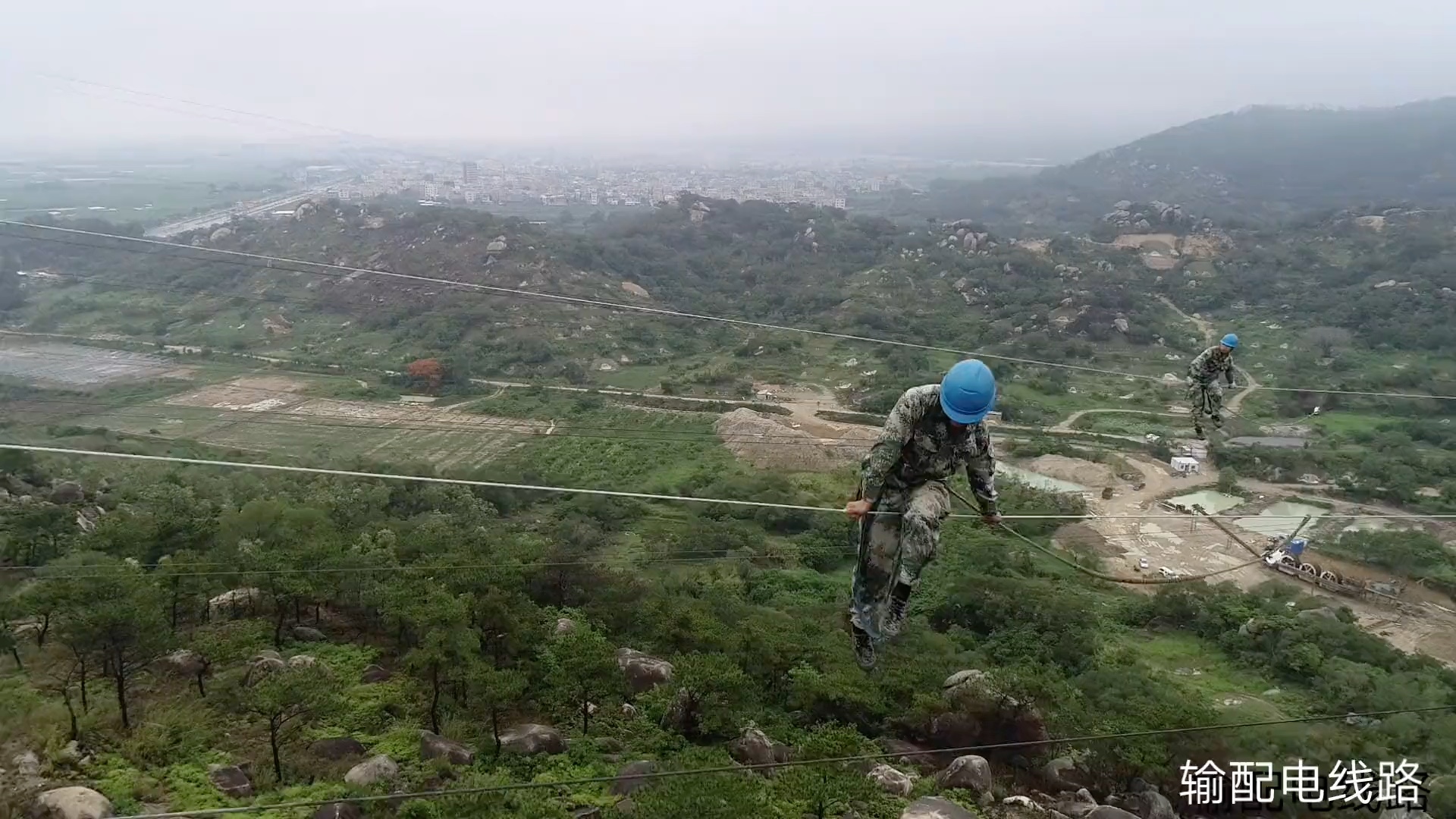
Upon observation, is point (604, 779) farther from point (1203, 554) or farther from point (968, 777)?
point (1203, 554)

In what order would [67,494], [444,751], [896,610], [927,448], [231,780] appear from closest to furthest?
[927,448] < [896,610] < [231,780] < [444,751] < [67,494]

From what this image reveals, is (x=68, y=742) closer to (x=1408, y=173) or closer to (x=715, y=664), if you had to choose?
(x=715, y=664)

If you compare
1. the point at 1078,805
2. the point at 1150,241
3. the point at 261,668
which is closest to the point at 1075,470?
the point at 1078,805

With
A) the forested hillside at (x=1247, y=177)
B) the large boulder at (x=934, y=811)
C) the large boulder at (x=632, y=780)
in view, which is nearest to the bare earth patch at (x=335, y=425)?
the large boulder at (x=632, y=780)

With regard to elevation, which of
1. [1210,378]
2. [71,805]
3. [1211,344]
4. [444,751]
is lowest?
[444,751]

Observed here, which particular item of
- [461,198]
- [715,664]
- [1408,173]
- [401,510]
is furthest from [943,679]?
[1408,173]

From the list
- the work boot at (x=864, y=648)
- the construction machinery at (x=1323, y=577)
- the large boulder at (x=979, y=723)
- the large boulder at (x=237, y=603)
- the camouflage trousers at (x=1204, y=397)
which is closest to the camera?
the work boot at (x=864, y=648)

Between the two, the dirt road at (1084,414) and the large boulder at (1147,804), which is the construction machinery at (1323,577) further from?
the large boulder at (1147,804)

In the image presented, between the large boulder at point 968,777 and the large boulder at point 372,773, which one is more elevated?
the large boulder at point 372,773
